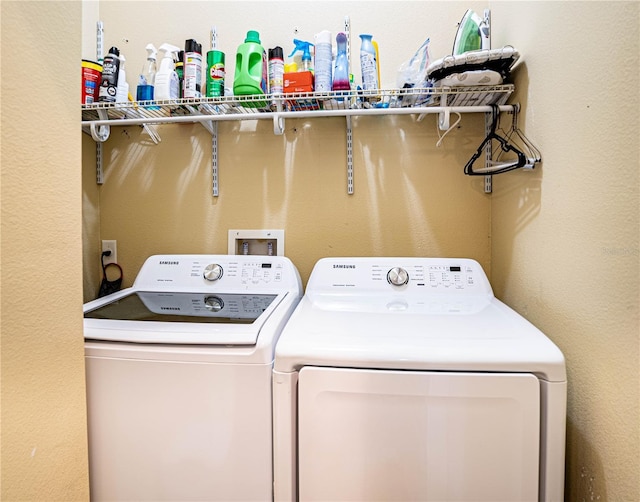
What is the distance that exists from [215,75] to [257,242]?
0.77 meters

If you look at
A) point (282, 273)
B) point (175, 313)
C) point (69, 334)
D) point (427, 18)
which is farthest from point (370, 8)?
point (69, 334)

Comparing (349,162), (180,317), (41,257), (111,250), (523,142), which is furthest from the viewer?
(111,250)

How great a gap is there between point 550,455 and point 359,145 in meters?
1.35

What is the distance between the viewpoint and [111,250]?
69.2 inches

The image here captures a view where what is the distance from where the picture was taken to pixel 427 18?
5.20 feet

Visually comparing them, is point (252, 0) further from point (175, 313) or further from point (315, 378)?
point (315, 378)

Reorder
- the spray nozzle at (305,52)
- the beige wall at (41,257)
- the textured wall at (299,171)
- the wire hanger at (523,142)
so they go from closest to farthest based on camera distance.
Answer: the beige wall at (41,257) < the wire hanger at (523,142) < the spray nozzle at (305,52) < the textured wall at (299,171)

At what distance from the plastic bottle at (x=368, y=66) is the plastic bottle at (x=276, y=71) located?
13.1 inches

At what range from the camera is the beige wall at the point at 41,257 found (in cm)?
66

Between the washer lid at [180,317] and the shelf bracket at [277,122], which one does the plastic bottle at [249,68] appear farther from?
the washer lid at [180,317]

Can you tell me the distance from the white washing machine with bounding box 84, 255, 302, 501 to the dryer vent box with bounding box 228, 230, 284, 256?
28.8 inches

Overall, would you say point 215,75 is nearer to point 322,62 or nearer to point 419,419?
point 322,62

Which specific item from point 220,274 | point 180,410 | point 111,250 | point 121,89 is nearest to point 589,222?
point 180,410

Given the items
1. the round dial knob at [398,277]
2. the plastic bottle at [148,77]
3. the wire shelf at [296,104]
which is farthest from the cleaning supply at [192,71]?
→ the round dial knob at [398,277]
